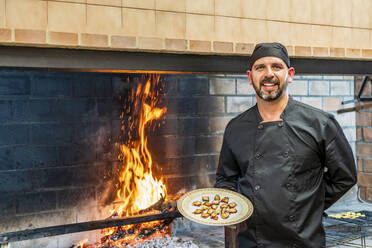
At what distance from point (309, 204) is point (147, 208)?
1.83 metres

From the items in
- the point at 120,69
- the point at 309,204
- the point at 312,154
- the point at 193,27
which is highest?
the point at 193,27

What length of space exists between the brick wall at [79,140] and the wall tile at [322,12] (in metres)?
1.39

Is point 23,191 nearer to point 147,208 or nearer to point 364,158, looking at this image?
point 147,208

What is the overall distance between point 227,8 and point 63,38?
1.04 meters

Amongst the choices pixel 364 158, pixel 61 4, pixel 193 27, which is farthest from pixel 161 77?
pixel 364 158

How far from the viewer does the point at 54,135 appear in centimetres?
346

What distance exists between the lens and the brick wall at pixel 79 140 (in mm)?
3330

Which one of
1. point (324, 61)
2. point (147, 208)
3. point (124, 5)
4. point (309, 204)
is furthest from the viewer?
point (147, 208)

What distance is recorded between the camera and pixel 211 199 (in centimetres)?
231

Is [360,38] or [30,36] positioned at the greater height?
[360,38]

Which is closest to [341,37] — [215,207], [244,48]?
[244,48]

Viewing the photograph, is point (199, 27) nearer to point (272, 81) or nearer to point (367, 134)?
point (272, 81)

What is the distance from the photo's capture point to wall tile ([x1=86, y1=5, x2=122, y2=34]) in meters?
2.33

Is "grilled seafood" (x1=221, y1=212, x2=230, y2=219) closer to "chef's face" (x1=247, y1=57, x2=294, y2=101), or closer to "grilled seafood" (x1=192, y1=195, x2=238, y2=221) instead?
"grilled seafood" (x1=192, y1=195, x2=238, y2=221)
